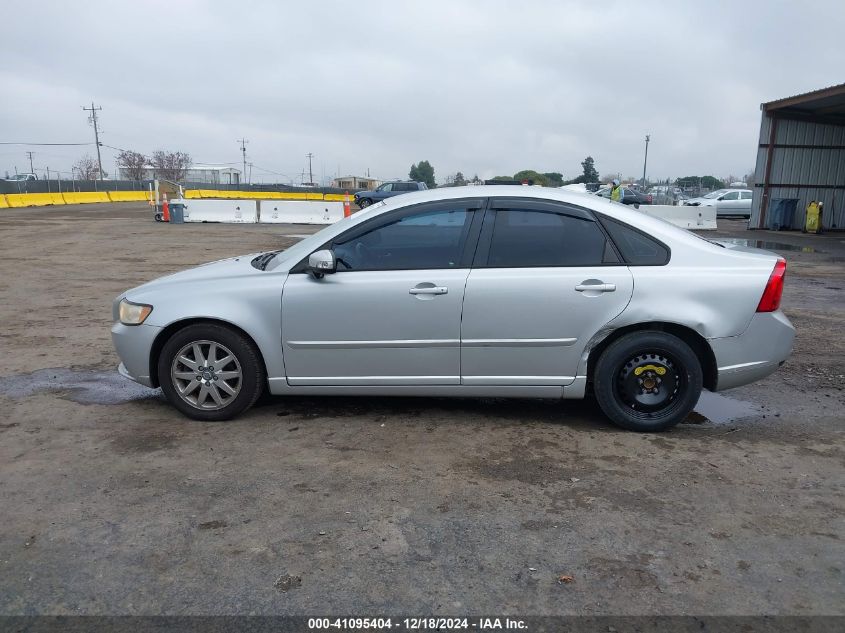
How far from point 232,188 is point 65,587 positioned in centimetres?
6217

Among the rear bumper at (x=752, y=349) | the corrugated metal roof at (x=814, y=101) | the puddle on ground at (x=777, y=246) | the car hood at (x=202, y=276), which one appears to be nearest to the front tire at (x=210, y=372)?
the car hood at (x=202, y=276)

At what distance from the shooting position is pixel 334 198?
47.0 meters

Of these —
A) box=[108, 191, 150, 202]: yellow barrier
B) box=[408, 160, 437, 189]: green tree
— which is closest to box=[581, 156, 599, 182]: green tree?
box=[408, 160, 437, 189]: green tree

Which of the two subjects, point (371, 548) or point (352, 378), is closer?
point (371, 548)

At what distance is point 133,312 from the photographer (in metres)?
4.61

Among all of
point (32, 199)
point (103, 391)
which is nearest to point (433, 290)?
point (103, 391)

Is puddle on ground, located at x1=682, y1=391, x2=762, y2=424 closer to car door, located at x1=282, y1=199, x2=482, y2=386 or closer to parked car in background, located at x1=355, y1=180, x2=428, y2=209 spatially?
car door, located at x1=282, y1=199, x2=482, y2=386

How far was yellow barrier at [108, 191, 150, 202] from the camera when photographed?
161 feet

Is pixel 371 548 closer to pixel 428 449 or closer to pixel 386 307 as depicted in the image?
pixel 428 449

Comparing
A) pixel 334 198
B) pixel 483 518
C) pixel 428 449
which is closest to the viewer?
pixel 483 518

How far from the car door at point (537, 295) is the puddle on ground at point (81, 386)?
105 inches

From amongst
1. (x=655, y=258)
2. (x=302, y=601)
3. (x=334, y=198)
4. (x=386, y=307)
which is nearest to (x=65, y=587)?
(x=302, y=601)

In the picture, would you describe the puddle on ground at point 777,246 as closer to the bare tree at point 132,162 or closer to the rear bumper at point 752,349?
the rear bumper at point 752,349

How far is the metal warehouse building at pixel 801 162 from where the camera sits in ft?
79.9
